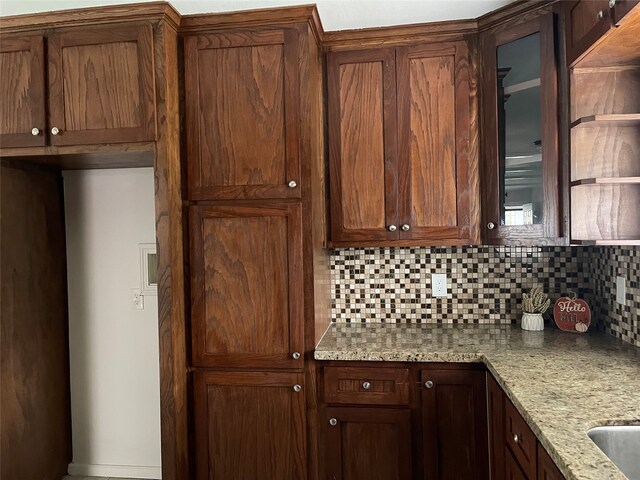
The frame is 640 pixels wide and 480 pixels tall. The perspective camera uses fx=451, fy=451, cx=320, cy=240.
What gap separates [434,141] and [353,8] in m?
0.69

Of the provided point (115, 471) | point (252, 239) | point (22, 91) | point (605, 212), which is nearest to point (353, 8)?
point (252, 239)

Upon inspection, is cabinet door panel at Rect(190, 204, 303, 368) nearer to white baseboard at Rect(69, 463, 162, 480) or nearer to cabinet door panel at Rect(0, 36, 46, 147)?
cabinet door panel at Rect(0, 36, 46, 147)

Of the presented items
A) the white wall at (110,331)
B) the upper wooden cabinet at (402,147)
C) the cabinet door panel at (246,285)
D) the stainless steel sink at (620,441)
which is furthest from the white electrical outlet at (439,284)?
the white wall at (110,331)

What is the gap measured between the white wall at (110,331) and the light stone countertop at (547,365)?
1.17 metres

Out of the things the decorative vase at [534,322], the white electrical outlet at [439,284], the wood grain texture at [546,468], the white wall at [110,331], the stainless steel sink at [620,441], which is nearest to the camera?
the wood grain texture at [546,468]

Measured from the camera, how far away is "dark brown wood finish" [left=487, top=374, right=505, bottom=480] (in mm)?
1641

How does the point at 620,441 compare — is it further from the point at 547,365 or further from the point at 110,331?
the point at 110,331

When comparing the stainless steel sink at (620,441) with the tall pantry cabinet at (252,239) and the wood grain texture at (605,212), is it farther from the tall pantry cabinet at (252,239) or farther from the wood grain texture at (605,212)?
the tall pantry cabinet at (252,239)

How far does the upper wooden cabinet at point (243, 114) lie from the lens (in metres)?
1.91

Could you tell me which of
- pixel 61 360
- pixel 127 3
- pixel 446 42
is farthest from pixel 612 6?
pixel 61 360

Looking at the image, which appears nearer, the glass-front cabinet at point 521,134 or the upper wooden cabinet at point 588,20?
the upper wooden cabinet at point 588,20

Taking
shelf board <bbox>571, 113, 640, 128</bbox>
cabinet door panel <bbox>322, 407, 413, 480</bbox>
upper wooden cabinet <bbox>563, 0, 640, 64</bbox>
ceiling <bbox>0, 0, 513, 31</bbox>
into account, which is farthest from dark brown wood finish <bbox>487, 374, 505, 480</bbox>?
A: ceiling <bbox>0, 0, 513, 31</bbox>

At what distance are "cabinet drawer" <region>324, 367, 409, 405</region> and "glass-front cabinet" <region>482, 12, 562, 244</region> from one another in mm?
766

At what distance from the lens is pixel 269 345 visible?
193 cm
